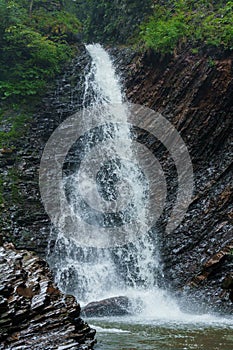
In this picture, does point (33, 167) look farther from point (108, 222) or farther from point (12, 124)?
point (108, 222)

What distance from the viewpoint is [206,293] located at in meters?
9.36

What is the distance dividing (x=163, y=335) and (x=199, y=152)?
23.1 feet

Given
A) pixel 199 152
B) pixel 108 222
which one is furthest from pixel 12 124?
pixel 199 152

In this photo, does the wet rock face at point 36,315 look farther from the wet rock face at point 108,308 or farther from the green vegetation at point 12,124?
the green vegetation at point 12,124

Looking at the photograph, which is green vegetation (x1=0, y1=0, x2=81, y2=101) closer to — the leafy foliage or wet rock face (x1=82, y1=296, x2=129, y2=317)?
the leafy foliage

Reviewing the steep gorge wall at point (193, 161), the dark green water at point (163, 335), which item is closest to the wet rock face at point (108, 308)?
the dark green water at point (163, 335)

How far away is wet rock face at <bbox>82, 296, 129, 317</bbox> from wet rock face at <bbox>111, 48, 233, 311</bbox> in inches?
67.2

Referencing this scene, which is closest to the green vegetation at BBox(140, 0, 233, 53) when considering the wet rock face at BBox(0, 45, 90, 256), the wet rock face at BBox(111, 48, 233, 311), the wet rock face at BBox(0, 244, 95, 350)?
the wet rock face at BBox(111, 48, 233, 311)

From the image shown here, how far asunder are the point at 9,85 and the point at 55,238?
8.24m

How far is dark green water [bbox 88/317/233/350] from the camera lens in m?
5.73

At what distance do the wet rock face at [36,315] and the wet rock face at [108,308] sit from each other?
282cm

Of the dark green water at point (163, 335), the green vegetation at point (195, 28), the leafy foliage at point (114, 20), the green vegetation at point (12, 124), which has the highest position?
→ the leafy foliage at point (114, 20)

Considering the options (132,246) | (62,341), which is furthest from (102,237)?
(62,341)

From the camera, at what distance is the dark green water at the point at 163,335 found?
5734mm
